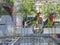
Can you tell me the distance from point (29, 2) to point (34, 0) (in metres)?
0.05

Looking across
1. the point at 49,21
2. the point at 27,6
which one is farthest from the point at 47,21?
the point at 27,6

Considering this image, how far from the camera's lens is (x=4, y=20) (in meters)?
3.33

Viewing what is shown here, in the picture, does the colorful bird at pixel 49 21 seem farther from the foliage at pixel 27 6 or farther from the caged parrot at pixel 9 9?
the caged parrot at pixel 9 9

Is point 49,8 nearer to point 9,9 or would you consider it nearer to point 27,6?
point 27,6

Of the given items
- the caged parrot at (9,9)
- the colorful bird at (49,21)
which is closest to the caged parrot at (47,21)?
the colorful bird at (49,21)

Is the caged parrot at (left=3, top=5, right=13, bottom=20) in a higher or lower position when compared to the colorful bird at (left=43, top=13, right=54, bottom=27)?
higher

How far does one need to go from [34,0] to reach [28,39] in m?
0.34

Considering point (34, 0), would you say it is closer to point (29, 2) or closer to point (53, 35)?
point (29, 2)

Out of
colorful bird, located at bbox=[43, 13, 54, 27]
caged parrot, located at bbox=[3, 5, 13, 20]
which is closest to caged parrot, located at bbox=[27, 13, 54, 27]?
colorful bird, located at bbox=[43, 13, 54, 27]

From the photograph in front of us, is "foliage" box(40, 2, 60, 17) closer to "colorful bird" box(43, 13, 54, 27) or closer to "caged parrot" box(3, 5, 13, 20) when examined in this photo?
"colorful bird" box(43, 13, 54, 27)

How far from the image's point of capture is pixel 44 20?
334 centimetres

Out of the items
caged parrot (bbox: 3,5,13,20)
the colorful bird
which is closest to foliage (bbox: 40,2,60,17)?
the colorful bird

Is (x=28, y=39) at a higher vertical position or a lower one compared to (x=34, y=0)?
lower

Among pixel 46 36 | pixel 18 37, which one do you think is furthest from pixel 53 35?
pixel 18 37
